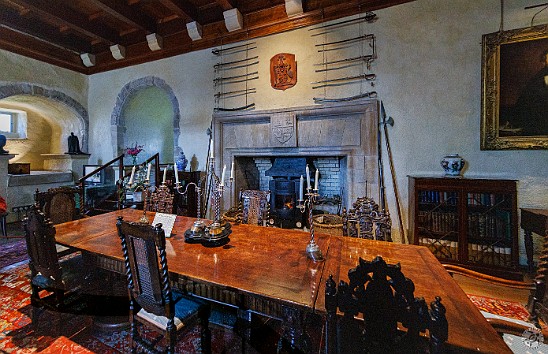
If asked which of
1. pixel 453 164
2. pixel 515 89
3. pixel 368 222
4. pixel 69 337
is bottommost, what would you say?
pixel 69 337

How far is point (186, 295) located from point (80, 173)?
573cm

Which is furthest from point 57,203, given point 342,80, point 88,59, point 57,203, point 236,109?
point 88,59

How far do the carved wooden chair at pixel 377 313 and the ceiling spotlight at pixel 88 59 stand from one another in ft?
22.7

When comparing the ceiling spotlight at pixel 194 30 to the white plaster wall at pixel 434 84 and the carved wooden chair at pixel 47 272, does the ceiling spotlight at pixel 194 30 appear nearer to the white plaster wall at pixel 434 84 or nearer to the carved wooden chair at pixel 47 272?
the white plaster wall at pixel 434 84

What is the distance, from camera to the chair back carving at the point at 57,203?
2.44 metres

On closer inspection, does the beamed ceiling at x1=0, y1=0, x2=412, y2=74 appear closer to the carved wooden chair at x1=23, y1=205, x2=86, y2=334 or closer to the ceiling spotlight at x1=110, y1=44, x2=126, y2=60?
the ceiling spotlight at x1=110, y1=44, x2=126, y2=60

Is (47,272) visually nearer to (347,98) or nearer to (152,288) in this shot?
(152,288)

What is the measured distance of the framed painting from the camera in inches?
102

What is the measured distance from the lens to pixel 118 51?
4879 millimetres

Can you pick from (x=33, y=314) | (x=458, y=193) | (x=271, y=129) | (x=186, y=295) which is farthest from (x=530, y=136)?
(x=33, y=314)

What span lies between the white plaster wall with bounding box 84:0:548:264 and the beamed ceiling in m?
0.39

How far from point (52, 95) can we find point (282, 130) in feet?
16.7

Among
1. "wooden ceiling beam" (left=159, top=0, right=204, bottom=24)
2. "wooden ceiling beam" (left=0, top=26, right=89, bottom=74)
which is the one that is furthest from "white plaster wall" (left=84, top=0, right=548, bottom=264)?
"wooden ceiling beam" (left=0, top=26, right=89, bottom=74)

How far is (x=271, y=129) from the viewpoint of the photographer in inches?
151
